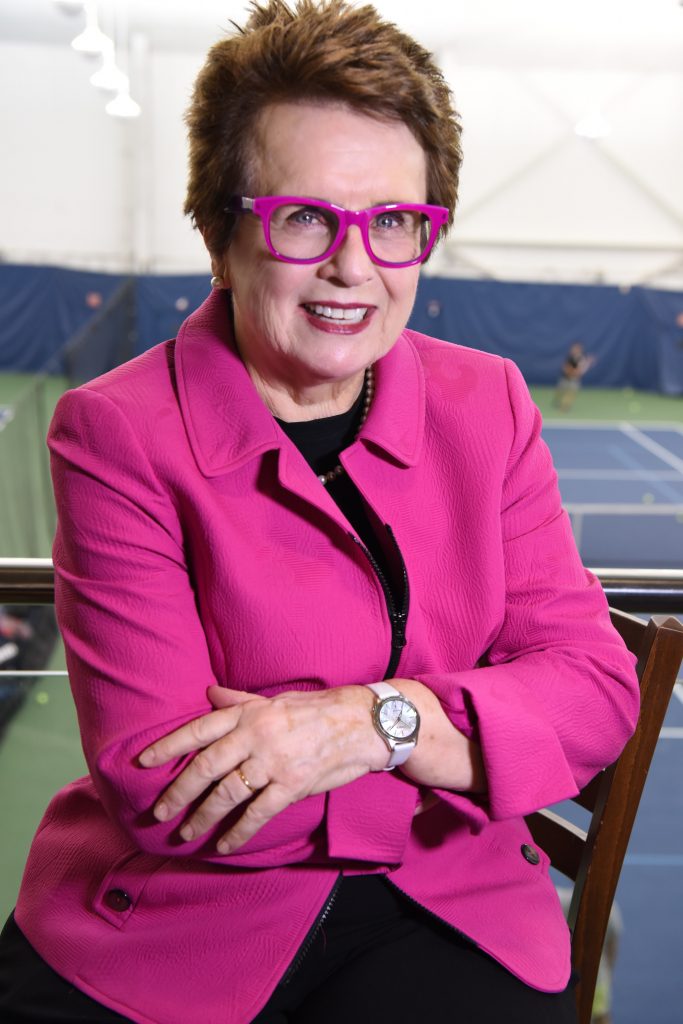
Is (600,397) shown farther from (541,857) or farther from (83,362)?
(541,857)

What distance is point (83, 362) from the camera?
11.9 metres

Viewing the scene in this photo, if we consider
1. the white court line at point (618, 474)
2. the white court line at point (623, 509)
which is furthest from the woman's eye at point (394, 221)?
the white court line at point (618, 474)

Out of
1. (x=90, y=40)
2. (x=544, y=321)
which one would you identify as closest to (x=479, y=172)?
(x=544, y=321)

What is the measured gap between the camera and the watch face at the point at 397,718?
4.38 ft

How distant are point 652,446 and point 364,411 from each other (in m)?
14.0

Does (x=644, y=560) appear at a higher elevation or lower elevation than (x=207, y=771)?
lower

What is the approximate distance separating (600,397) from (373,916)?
57.8 feet

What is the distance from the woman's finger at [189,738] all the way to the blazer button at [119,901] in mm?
251

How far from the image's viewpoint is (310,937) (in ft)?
4.48

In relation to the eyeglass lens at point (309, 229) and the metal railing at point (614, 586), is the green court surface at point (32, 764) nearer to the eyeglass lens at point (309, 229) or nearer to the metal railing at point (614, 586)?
the metal railing at point (614, 586)

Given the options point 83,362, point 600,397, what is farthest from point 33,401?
point 600,397

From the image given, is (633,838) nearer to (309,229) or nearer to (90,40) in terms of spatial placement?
(309,229)

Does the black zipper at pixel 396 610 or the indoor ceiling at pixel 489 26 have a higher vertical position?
the indoor ceiling at pixel 489 26

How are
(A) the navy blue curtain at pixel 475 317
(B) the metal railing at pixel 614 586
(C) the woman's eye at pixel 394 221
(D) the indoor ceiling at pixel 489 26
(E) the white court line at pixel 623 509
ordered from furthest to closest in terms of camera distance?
(A) the navy blue curtain at pixel 475 317 < (D) the indoor ceiling at pixel 489 26 < (E) the white court line at pixel 623 509 < (B) the metal railing at pixel 614 586 < (C) the woman's eye at pixel 394 221
